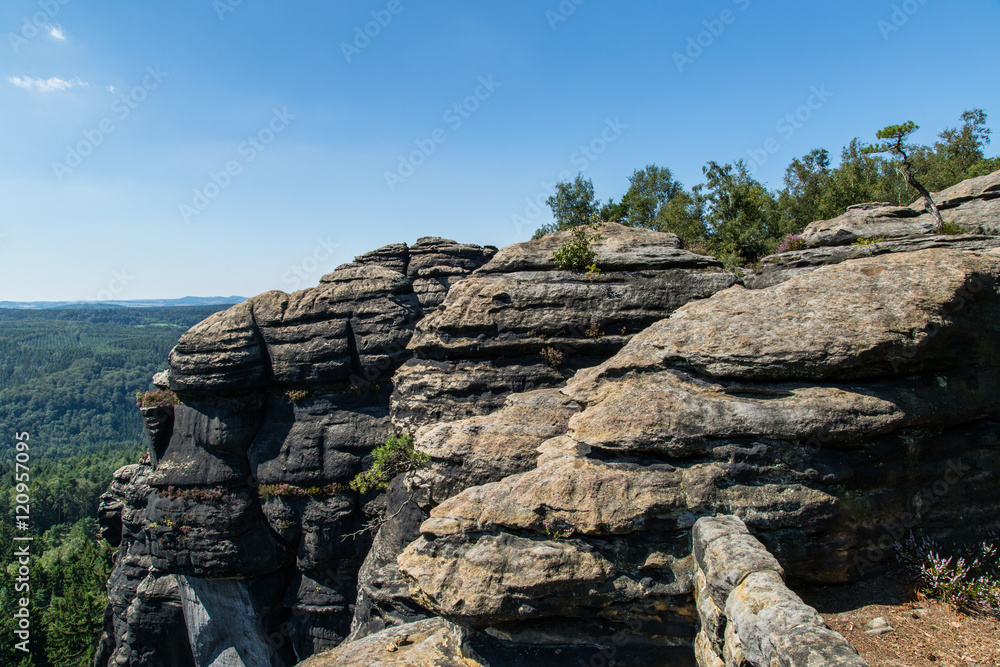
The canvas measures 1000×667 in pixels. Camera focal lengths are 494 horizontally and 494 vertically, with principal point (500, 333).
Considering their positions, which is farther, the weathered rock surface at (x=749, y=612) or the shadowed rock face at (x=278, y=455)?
the shadowed rock face at (x=278, y=455)

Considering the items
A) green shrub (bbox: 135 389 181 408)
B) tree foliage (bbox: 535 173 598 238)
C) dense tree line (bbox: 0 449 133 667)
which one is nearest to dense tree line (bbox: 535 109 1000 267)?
tree foliage (bbox: 535 173 598 238)

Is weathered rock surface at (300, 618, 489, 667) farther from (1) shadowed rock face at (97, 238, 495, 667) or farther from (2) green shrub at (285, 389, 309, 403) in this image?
(2) green shrub at (285, 389, 309, 403)

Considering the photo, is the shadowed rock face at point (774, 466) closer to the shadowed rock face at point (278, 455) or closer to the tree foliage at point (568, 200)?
the shadowed rock face at point (278, 455)

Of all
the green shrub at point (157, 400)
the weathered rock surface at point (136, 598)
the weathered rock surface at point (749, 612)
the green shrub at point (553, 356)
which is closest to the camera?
the weathered rock surface at point (749, 612)

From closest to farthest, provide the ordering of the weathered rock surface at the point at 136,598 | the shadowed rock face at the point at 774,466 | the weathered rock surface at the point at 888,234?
1. the shadowed rock face at the point at 774,466
2. the weathered rock surface at the point at 888,234
3. the weathered rock surface at the point at 136,598

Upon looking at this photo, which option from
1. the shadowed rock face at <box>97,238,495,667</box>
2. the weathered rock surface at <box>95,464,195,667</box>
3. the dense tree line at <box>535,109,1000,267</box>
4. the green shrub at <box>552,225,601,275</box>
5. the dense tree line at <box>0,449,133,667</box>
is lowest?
the dense tree line at <box>0,449,133,667</box>

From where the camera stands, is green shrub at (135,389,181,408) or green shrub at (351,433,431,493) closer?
green shrub at (351,433,431,493)

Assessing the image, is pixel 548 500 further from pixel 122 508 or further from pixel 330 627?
pixel 122 508

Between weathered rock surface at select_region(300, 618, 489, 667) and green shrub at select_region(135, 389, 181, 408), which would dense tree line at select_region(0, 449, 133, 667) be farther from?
weathered rock surface at select_region(300, 618, 489, 667)

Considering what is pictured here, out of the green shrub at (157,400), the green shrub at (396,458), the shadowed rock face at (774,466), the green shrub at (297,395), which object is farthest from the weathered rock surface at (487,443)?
the green shrub at (157,400)

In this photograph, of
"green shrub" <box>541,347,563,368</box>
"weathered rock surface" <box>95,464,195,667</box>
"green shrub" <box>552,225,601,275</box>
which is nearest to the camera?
"green shrub" <box>541,347,563,368</box>

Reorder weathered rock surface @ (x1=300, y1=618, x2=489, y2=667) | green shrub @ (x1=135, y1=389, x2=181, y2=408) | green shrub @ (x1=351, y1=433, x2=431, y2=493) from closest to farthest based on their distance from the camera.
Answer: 1. weathered rock surface @ (x1=300, y1=618, x2=489, y2=667)
2. green shrub @ (x1=351, y1=433, x2=431, y2=493)
3. green shrub @ (x1=135, y1=389, x2=181, y2=408)

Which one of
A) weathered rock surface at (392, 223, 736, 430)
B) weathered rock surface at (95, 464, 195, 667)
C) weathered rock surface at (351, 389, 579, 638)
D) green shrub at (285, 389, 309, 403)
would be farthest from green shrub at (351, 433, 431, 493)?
weathered rock surface at (95, 464, 195, 667)

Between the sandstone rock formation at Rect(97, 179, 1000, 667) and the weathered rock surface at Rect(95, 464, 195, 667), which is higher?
the sandstone rock formation at Rect(97, 179, 1000, 667)
